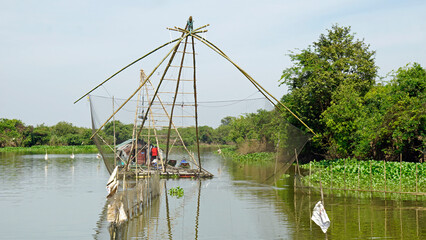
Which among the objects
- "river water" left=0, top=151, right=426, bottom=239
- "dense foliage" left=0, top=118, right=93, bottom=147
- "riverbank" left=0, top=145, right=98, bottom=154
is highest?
"dense foliage" left=0, top=118, right=93, bottom=147

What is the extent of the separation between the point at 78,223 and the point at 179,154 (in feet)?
41.6

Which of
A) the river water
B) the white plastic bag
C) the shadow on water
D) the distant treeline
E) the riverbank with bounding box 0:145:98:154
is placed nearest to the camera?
the white plastic bag

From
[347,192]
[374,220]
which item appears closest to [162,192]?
[347,192]

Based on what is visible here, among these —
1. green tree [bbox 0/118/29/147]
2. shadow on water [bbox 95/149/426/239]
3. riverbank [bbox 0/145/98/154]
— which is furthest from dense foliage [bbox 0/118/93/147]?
shadow on water [bbox 95/149/426/239]

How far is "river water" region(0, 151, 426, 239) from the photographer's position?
12.7 meters

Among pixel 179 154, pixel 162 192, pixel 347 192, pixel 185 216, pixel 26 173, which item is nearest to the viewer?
pixel 185 216

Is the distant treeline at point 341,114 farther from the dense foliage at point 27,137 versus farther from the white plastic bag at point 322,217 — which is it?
the dense foliage at point 27,137

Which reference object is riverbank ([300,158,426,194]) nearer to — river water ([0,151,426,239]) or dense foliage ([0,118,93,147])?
river water ([0,151,426,239])

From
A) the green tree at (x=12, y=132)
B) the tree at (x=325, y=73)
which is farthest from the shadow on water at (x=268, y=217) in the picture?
the green tree at (x=12, y=132)

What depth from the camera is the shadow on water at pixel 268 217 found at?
12.5 m

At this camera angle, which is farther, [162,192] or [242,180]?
[242,180]

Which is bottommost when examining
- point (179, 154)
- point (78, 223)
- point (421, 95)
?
point (78, 223)

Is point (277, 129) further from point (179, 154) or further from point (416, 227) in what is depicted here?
point (179, 154)

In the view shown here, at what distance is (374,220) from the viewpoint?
13.9 m
